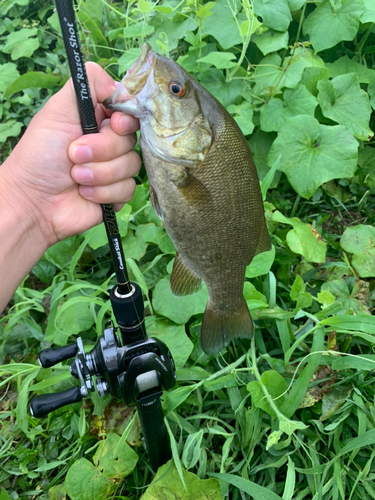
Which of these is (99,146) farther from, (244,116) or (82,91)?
(244,116)

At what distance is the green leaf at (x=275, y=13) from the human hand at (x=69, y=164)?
1.65m

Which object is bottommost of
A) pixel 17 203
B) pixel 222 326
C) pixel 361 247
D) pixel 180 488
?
pixel 180 488

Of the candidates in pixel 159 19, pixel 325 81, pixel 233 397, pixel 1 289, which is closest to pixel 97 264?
pixel 1 289

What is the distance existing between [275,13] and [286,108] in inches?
24.1

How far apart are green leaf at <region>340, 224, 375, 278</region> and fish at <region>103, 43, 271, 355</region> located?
116cm

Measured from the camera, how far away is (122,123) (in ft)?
3.34

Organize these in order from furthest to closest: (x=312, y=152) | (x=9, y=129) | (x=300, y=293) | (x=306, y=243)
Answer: (x=9, y=129) → (x=312, y=152) → (x=306, y=243) → (x=300, y=293)

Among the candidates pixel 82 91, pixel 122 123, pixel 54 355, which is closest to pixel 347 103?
pixel 122 123

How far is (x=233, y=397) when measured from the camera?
1.61 meters

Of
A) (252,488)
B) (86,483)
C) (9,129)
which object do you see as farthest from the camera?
(9,129)

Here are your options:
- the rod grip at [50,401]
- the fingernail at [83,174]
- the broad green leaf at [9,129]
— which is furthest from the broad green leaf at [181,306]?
the broad green leaf at [9,129]

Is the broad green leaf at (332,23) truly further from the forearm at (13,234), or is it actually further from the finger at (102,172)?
the forearm at (13,234)

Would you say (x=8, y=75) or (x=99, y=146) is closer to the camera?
(x=99, y=146)

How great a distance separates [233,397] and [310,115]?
170 centimetres
